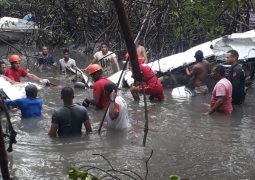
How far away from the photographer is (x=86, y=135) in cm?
828

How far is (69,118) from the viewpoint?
7.75 metres

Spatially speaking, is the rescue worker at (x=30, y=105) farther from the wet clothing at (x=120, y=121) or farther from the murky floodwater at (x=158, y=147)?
the wet clothing at (x=120, y=121)

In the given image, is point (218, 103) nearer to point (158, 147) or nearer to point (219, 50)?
point (158, 147)

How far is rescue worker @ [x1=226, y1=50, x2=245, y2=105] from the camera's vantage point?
10672mm

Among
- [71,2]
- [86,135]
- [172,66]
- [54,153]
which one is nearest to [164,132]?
[86,135]

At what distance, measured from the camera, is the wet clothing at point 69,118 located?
7650 mm

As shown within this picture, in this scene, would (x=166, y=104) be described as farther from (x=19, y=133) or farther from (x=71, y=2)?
(x=71, y=2)

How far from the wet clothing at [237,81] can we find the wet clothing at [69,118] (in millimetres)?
4280

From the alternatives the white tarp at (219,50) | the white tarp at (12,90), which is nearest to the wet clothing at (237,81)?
the white tarp at (219,50)

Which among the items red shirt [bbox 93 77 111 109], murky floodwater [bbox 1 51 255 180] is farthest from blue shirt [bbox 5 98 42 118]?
red shirt [bbox 93 77 111 109]

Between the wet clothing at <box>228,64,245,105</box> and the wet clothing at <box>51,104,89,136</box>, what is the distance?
428 cm

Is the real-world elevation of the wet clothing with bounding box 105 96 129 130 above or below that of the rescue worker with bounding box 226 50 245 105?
below

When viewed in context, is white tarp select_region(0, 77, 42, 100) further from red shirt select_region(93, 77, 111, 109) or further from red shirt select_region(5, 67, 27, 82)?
→ red shirt select_region(93, 77, 111, 109)

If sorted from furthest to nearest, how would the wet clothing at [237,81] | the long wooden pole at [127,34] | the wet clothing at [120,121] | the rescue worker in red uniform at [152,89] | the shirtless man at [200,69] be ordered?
the shirtless man at [200,69] < the rescue worker in red uniform at [152,89] < the wet clothing at [237,81] < the wet clothing at [120,121] < the long wooden pole at [127,34]
